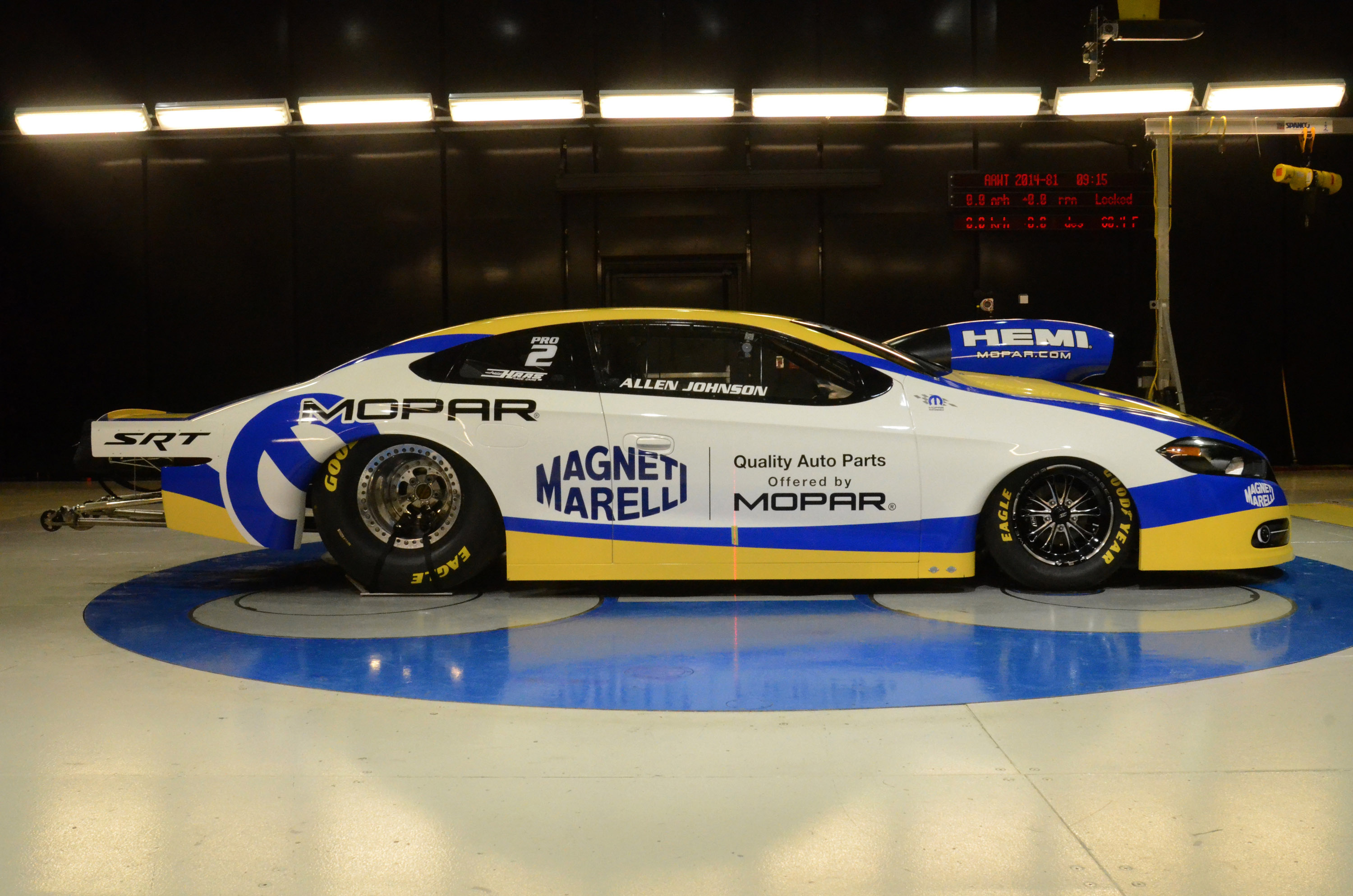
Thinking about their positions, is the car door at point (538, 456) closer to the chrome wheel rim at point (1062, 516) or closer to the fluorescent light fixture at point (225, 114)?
the chrome wheel rim at point (1062, 516)

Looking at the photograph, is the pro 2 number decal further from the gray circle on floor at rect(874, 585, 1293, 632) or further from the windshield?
the gray circle on floor at rect(874, 585, 1293, 632)

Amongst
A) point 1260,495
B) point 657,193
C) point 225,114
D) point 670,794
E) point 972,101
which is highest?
point 225,114

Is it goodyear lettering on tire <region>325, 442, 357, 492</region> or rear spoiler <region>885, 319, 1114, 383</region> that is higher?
rear spoiler <region>885, 319, 1114, 383</region>

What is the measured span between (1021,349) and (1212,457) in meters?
1.35

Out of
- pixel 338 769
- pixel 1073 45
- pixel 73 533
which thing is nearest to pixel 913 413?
pixel 338 769

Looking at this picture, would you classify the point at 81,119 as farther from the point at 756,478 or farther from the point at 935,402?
the point at 935,402

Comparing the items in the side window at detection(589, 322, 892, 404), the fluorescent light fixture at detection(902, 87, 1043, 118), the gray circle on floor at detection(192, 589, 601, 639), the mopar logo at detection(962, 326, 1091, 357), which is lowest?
the gray circle on floor at detection(192, 589, 601, 639)

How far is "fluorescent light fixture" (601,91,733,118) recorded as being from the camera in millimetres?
10148

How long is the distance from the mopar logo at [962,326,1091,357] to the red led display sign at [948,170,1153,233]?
620 centimetres

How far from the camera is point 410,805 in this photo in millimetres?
2715

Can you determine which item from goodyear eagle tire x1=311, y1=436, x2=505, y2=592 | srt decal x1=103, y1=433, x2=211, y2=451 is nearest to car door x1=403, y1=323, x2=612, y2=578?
goodyear eagle tire x1=311, y1=436, x2=505, y2=592

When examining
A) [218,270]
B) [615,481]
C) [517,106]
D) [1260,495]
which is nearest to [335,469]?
[615,481]

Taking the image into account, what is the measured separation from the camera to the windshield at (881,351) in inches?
208

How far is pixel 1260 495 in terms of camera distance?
5160 millimetres
